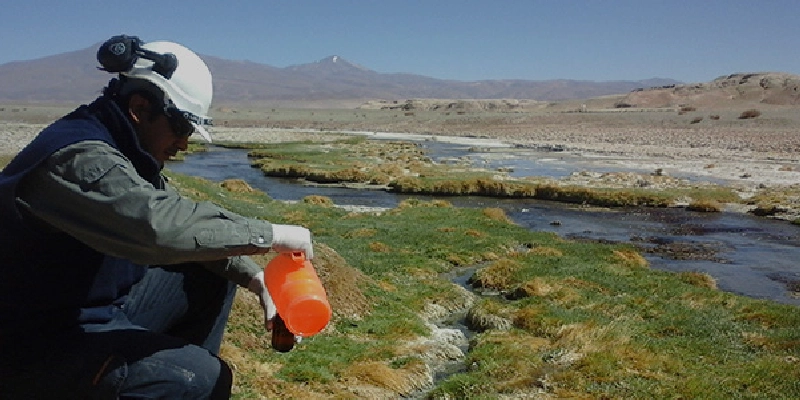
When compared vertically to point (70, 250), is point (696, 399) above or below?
below

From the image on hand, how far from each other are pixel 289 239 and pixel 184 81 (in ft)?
3.49

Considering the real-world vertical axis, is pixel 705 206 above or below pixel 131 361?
below

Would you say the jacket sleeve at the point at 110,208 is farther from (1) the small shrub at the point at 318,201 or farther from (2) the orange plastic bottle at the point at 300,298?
(1) the small shrub at the point at 318,201

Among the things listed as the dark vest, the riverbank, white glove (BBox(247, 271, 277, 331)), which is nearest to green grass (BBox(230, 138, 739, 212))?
the riverbank

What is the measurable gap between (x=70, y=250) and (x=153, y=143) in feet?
2.52

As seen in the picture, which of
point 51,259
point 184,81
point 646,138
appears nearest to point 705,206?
point 184,81

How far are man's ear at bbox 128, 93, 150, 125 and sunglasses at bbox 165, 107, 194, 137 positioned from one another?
0.12 m

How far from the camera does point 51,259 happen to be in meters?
3.38

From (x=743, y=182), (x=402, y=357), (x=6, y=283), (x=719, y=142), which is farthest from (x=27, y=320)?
(x=719, y=142)

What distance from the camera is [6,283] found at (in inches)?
132

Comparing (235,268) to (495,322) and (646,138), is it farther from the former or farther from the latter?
(646,138)

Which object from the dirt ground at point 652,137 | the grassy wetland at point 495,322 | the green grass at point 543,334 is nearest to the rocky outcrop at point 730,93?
the dirt ground at point 652,137

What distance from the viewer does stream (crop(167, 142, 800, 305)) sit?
21672mm

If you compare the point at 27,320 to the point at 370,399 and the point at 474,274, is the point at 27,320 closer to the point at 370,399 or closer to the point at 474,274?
the point at 370,399
